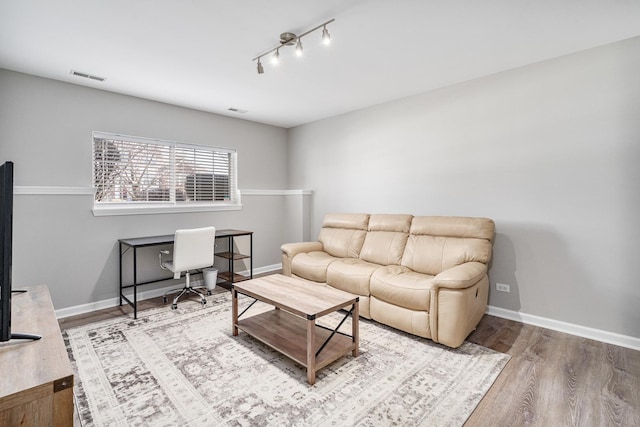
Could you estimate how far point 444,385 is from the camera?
1.99 metres

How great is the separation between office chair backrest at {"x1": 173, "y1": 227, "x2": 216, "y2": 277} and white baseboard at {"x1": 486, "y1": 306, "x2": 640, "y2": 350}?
3.16 metres

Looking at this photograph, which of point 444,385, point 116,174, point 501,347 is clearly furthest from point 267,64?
point 501,347

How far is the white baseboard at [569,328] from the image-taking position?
97.4 inches

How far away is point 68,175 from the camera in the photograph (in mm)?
3176

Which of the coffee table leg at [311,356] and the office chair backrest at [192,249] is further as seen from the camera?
the office chair backrest at [192,249]

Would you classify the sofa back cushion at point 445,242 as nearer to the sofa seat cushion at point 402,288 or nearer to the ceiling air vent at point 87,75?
the sofa seat cushion at point 402,288

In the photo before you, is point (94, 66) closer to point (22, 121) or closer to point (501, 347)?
point (22, 121)

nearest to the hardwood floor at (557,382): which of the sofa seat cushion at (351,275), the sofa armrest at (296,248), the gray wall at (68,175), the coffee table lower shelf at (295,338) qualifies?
the coffee table lower shelf at (295,338)

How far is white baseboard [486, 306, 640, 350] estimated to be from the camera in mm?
2475

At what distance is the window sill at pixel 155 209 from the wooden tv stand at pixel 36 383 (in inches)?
94.2

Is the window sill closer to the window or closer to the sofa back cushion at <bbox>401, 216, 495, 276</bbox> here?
the window

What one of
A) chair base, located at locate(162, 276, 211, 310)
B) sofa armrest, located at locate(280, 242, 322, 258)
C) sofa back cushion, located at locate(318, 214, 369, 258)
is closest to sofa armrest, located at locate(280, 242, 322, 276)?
sofa armrest, located at locate(280, 242, 322, 258)

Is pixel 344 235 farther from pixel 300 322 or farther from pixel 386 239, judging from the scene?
pixel 300 322

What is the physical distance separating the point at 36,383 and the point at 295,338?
1.62 meters
